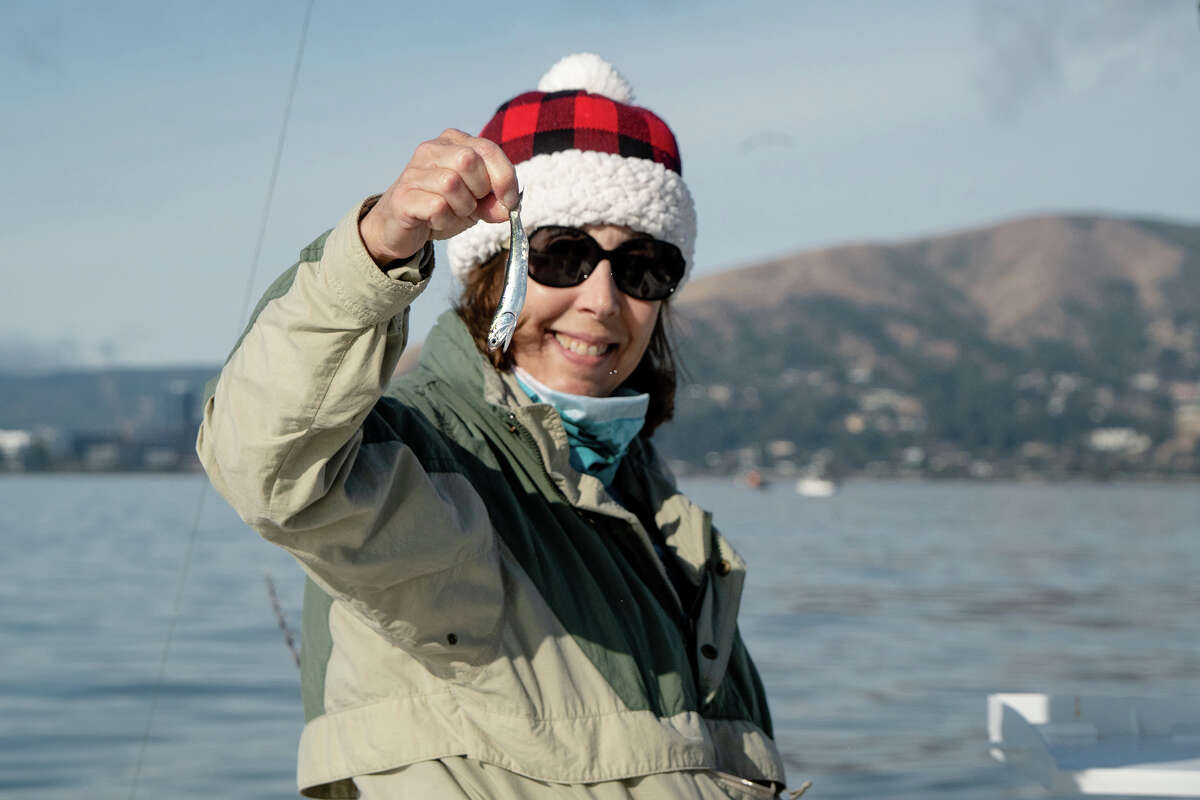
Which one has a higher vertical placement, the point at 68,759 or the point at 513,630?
the point at 513,630

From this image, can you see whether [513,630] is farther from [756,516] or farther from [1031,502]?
[1031,502]

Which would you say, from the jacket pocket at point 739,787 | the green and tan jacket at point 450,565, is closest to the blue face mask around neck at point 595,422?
the green and tan jacket at point 450,565

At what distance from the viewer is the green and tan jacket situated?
153cm

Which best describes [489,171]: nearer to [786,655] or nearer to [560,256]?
[560,256]

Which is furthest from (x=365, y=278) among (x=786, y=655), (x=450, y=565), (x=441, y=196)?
(x=786, y=655)

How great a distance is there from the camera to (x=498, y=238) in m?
2.53

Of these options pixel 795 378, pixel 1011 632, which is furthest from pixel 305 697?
pixel 795 378

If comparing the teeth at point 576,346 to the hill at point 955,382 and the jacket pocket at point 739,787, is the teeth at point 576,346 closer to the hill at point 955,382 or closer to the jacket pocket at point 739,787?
the jacket pocket at point 739,787

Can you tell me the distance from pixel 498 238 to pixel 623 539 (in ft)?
1.95

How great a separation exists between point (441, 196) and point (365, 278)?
0.12 metres

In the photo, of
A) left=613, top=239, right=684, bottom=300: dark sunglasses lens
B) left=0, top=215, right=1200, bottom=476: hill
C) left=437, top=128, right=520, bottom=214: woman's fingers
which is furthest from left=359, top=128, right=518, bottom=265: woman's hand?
left=0, top=215, right=1200, bottom=476: hill

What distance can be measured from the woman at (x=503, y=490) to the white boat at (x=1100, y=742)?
126 cm

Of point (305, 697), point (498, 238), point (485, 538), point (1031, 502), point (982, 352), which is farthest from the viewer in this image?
point (982, 352)

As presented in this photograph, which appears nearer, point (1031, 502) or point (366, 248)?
point (366, 248)
